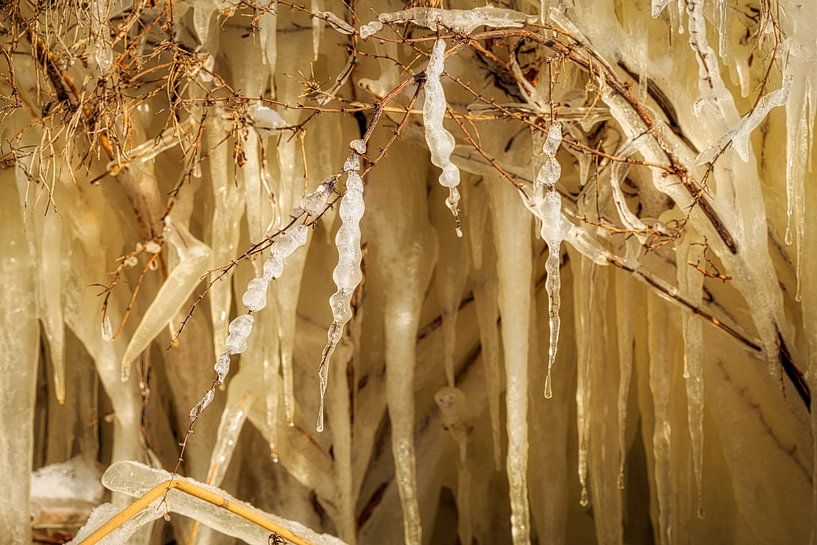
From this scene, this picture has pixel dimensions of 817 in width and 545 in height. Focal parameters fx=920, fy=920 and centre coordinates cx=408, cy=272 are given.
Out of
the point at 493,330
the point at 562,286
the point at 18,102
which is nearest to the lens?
the point at 18,102

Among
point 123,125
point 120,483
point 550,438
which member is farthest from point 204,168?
point 550,438

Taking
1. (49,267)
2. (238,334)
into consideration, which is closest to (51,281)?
(49,267)

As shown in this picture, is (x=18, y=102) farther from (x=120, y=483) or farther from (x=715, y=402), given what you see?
(x=715, y=402)

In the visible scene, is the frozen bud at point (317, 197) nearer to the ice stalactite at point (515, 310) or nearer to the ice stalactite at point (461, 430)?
the ice stalactite at point (515, 310)

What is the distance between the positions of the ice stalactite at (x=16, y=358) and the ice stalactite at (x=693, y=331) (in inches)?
60.6

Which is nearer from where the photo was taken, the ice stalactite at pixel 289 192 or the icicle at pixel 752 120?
the icicle at pixel 752 120

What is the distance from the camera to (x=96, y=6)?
1.97 metres

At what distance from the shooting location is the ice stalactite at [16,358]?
224 centimetres

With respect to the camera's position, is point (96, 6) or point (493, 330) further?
point (493, 330)

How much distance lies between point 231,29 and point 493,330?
1051 millimetres

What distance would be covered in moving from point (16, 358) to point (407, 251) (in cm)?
103

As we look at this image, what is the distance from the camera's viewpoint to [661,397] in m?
2.22

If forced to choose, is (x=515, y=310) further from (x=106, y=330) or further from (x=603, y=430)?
(x=106, y=330)

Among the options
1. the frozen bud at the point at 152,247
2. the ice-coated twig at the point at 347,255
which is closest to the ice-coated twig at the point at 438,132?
the ice-coated twig at the point at 347,255
